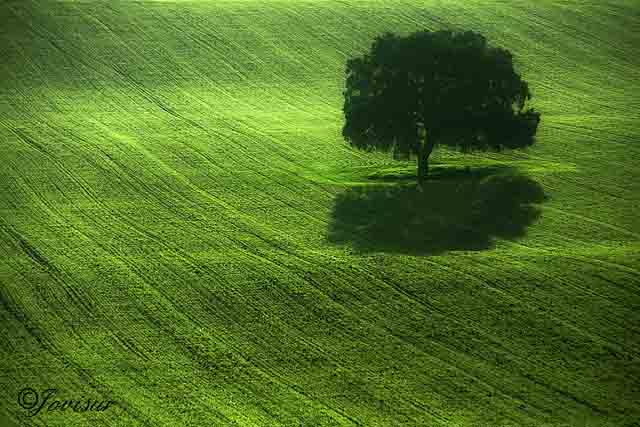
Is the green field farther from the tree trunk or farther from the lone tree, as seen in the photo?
the lone tree

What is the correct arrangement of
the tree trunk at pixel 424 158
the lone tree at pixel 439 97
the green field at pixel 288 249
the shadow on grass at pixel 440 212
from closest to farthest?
1. the green field at pixel 288 249
2. the shadow on grass at pixel 440 212
3. the lone tree at pixel 439 97
4. the tree trunk at pixel 424 158

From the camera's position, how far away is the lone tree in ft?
152

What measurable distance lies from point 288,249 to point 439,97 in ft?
44.6

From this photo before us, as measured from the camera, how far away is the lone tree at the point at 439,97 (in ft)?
152
